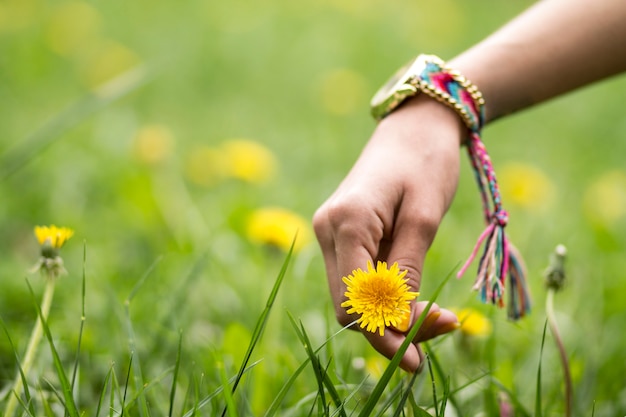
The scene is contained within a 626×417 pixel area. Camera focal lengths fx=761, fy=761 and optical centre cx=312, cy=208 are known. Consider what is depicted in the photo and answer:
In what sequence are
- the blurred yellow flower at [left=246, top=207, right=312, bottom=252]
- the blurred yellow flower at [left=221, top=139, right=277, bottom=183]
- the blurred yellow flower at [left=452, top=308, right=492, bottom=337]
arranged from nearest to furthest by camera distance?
the blurred yellow flower at [left=452, top=308, right=492, bottom=337] < the blurred yellow flower at [left=246, top=207, right=312, bottom=252] < the blurred yellow flower at [left=221, top=139, right=277, bottom=183]

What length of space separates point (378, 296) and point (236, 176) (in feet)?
4.90

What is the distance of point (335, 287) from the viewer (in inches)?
38.1

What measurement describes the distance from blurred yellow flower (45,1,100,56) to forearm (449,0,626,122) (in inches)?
113

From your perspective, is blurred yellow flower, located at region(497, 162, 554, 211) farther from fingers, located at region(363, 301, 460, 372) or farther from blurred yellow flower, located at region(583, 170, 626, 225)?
fingers, located at region(363, 301, 460, 372)

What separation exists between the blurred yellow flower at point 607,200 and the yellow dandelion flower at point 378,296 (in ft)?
5.59

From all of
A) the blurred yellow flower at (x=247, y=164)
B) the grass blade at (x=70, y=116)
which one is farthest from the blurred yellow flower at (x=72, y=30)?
the blurred yellow flower at (x=247, y=164)

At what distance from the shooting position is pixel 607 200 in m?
2.65

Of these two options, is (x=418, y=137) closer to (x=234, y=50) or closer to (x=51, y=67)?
(x=51, y=67)

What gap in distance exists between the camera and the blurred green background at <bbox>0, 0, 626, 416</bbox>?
1.54 m

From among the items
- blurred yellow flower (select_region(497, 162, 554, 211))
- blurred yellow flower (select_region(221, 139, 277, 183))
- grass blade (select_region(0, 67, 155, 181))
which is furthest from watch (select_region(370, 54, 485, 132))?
blurred yellow flower (select_region(497, 162, 554, 211))

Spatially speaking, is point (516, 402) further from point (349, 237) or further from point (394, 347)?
point (349, 237)

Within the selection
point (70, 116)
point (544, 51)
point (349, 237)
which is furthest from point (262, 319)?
point (70, 116)

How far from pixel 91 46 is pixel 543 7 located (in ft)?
9.65

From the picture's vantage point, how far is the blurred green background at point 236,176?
1.54m
